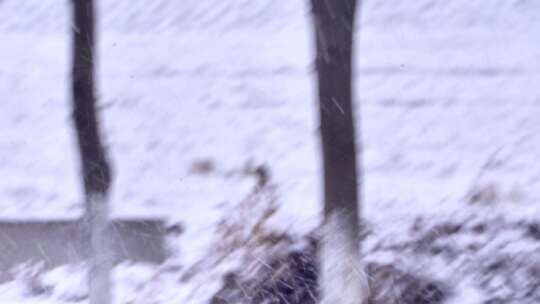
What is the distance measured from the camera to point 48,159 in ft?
30.1

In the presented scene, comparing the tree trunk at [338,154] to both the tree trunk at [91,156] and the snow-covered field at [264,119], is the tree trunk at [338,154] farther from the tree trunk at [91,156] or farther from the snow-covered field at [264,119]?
the tree trunk at [91,156]

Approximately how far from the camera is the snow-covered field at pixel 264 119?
750 cm

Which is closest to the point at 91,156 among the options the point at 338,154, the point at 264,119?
→ the point at 338,154

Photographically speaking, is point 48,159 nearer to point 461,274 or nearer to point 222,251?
point 222,251

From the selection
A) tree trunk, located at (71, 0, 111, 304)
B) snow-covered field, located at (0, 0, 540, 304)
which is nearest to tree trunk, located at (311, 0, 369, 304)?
snow-covered field, located at (0, 0, 540, 304)

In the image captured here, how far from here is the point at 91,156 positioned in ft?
19.9

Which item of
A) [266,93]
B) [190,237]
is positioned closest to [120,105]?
[266,93]

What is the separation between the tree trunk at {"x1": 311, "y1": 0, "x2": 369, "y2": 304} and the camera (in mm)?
5379

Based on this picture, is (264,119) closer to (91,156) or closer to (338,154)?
(91,156)

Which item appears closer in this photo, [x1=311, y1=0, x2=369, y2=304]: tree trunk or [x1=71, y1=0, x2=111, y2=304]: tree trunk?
[x1=311, y1=0, x2=369, y2=304]: tree trunk

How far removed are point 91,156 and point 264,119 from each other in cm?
355

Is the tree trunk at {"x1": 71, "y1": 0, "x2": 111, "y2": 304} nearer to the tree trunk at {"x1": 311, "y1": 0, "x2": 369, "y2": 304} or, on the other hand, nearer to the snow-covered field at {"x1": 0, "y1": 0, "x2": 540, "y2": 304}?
the snow-covered field at {"x1": 0, "y1": 0, "x2": 540, "y2": 304}

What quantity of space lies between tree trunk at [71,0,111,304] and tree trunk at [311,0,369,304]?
1746 mm

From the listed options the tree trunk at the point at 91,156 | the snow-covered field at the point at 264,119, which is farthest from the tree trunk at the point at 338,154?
the tree trunk at the point at 91,156
